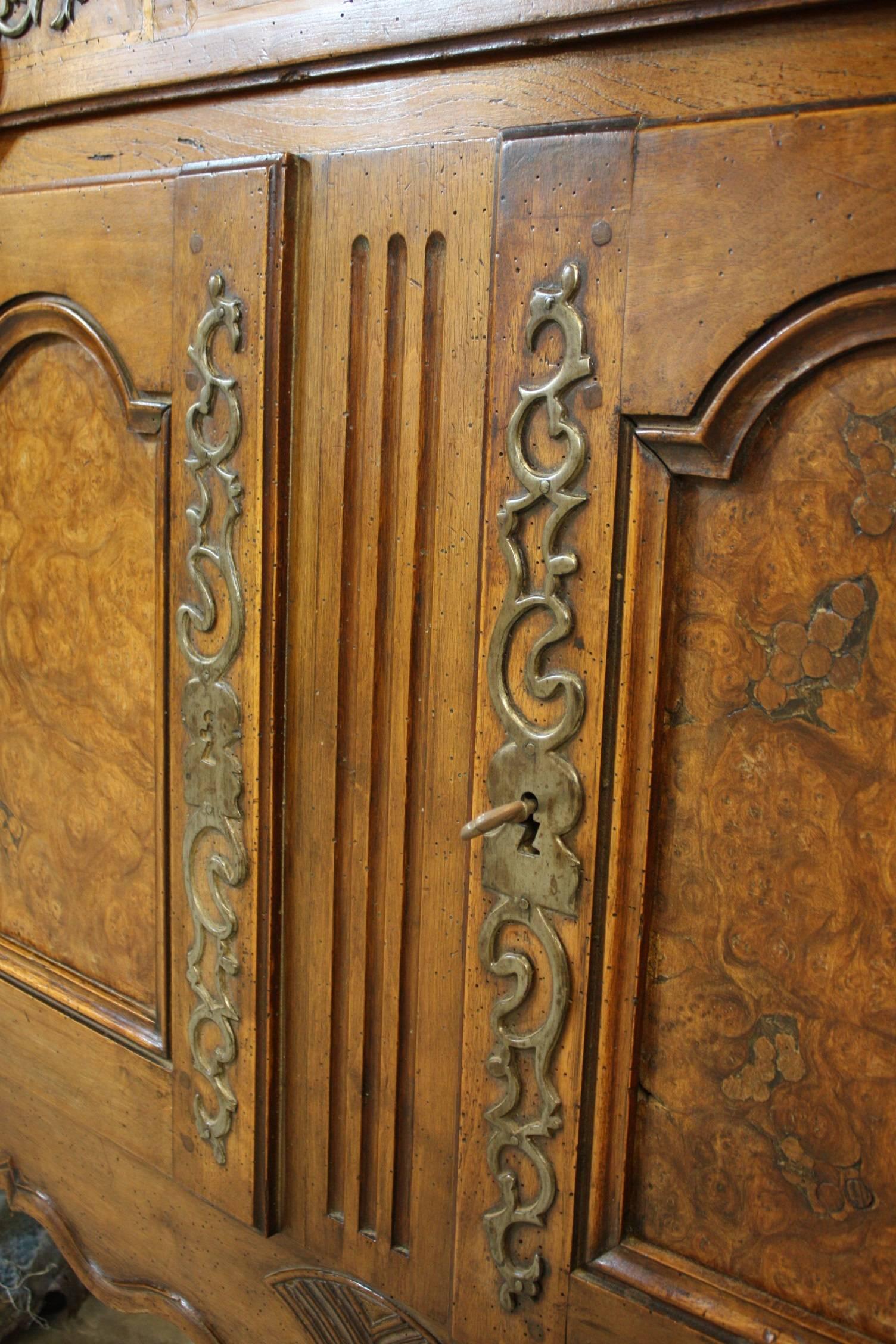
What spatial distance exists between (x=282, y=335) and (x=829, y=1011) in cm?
72

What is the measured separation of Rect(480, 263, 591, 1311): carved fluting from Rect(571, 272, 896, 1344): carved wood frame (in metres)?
0.03

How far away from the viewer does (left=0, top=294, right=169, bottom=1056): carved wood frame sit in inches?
45.9

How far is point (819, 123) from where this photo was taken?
29.7 inches

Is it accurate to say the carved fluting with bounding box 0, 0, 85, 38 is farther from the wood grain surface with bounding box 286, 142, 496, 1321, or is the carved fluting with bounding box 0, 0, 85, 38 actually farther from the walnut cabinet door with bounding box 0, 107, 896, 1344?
the wood grain surface with bounding box 286, 142, 496, 1321

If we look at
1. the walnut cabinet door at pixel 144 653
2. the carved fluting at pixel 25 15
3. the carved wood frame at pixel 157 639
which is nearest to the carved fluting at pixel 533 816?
the walnut cabinet door at pixel 144 653

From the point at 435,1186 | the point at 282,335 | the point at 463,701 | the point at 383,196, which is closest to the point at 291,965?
the point at 435,1186

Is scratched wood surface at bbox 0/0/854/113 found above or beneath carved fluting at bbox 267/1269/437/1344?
above

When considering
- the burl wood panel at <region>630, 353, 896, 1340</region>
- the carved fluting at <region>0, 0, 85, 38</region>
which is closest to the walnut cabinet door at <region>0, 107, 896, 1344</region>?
the burl wood panel at <region>630, 353, 896, 1340</region>

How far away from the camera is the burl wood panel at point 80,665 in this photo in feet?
4.02

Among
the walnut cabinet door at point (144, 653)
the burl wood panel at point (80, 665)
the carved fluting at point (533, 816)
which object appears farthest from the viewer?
the burl wood panel at point (80, 665)

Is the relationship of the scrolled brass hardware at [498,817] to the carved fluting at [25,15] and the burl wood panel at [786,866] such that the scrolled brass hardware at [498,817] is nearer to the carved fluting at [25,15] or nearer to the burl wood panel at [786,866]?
the burl wood panel at [786,866]

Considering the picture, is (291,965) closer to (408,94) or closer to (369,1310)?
(369,1310)

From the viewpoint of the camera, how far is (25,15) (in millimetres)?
1214

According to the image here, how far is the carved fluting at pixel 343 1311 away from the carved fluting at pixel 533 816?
16cm
